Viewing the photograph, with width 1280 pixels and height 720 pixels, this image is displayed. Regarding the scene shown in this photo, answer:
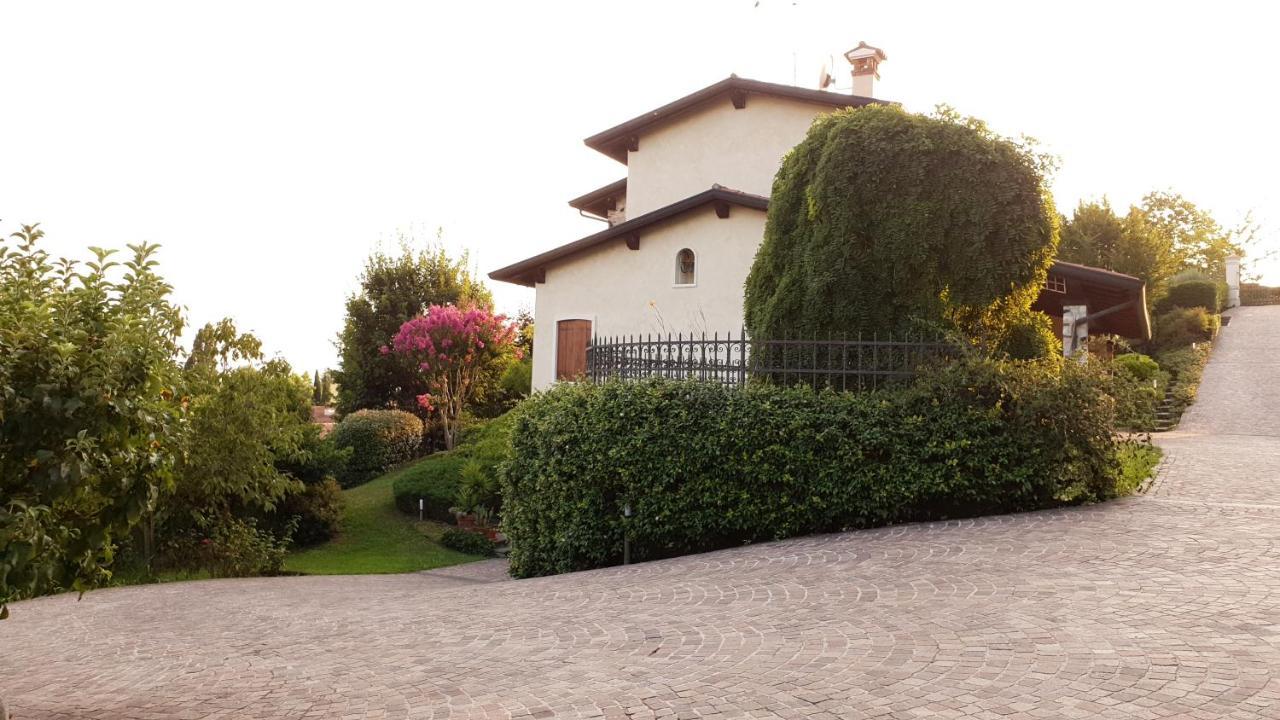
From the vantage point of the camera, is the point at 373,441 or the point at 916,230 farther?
the point at 373,441

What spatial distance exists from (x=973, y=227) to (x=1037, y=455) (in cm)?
265

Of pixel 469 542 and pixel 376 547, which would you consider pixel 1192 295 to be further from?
pixel 376 547

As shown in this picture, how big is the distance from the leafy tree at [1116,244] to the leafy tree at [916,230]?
84.8 feet

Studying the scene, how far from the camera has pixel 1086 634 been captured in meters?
5.00

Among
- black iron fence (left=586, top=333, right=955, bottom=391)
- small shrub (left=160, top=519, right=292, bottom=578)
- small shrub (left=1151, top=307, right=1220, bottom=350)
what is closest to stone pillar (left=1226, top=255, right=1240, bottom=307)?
small shrub (left=1151, top=307, right=1220, bottom=350)

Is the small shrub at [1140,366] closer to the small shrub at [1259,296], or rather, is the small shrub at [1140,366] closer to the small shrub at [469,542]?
the small shrub at [469,542]

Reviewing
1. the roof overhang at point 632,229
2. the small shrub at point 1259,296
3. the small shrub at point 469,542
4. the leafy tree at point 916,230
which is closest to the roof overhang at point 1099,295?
the leafy tree at point 916,230

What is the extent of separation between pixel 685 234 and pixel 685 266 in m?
0.67

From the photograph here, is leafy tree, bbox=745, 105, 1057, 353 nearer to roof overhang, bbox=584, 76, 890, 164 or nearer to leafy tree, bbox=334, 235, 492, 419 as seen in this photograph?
roof overhang, bbox=584, 76, 890, 164

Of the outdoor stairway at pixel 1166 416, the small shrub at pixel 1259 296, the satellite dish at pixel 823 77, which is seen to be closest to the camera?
the outdoor stairway at pixel 1166 416

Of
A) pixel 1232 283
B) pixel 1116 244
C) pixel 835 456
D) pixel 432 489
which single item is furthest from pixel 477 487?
pixel 1232 283

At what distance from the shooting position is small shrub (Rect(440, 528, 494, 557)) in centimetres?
1479

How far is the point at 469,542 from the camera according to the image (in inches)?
588

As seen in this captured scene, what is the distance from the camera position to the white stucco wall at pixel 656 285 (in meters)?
17.3
